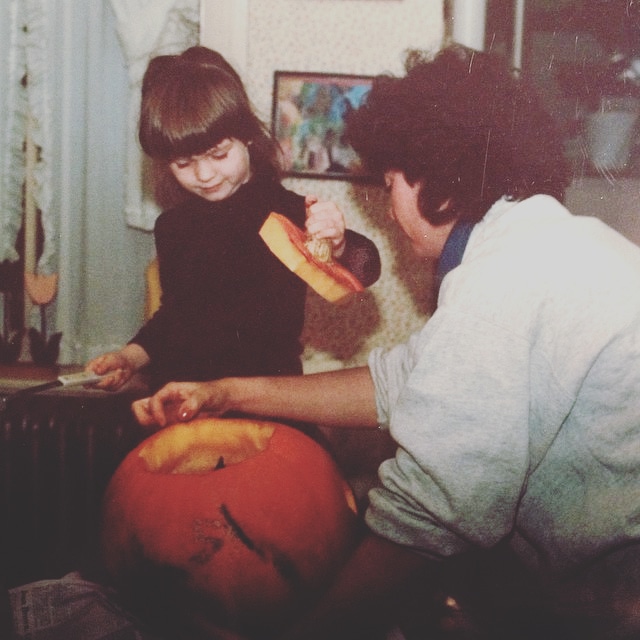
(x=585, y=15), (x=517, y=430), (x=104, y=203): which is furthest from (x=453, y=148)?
(x=104, y=203)

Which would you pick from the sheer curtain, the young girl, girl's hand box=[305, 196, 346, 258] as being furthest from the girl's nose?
the sheer curtain

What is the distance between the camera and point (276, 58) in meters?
1.10

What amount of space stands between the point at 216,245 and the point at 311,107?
0.92 feet

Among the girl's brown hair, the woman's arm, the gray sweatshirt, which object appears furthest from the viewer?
the girl's brown hair

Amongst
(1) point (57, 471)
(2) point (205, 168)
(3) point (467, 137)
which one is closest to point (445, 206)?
(3) point (467, 137)

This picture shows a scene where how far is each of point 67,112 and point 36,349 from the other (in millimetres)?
442

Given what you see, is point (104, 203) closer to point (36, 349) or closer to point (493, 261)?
point (36, 349)

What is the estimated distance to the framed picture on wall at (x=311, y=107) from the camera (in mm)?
1091

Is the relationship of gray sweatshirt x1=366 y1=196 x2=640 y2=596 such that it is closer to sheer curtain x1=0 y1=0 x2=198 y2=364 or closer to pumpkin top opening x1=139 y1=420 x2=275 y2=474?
pumpkin top opening x1=139 y1=420 x2=275 y2=474

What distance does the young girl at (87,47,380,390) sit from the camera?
0.95 m

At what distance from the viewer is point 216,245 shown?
1058 millimetres

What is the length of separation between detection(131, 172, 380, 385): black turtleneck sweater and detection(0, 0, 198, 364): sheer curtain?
8.2 inches

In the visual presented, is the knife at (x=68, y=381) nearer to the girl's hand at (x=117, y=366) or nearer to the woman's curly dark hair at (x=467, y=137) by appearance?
the girl's hand at (x=117, y=366)

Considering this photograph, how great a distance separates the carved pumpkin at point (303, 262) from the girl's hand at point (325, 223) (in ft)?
0.13
